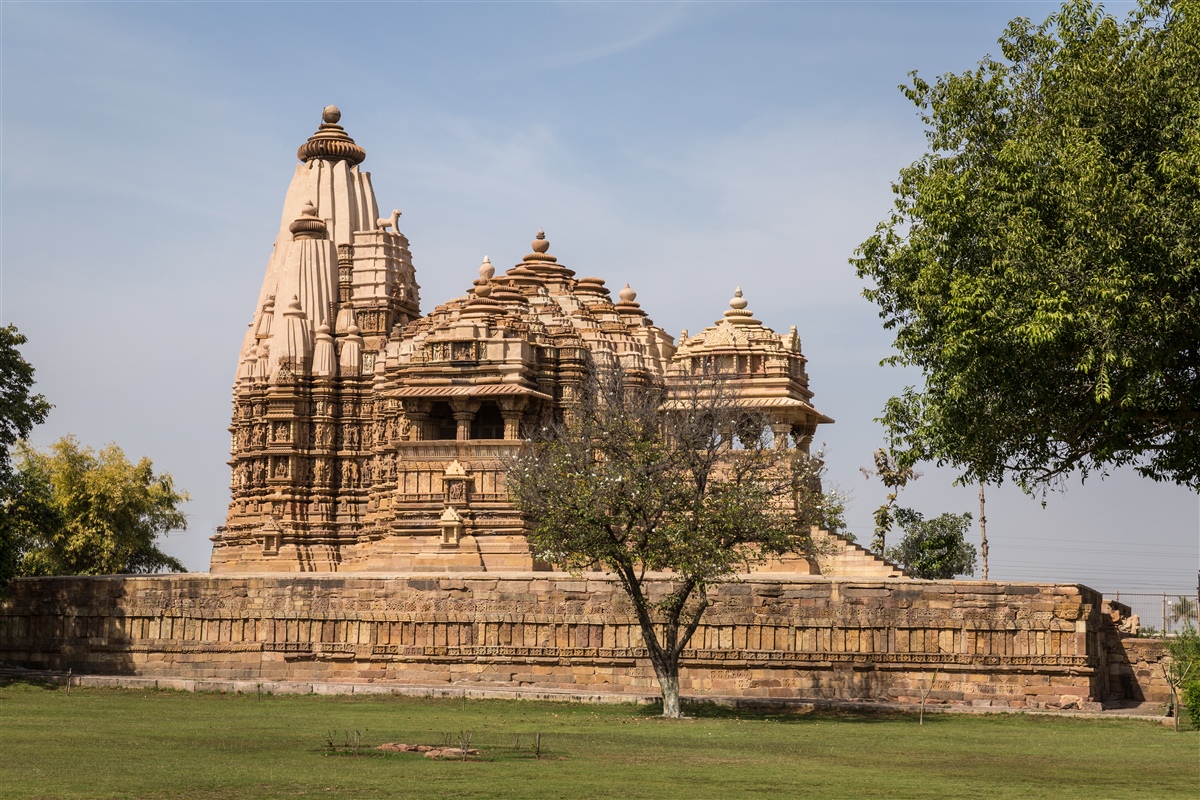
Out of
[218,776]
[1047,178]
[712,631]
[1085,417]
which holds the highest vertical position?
[1047,178]

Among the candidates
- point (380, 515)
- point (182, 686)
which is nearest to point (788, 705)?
point (182, 686)

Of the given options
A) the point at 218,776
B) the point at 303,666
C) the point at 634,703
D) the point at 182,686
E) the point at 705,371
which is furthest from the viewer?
the point at 705,371

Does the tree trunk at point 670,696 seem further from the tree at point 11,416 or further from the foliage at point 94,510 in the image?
the foliage at point 94,510

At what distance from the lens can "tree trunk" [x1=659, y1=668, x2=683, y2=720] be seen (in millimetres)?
29375

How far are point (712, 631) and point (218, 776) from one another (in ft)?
53.5

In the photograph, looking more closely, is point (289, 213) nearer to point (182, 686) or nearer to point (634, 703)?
point (182, 686)

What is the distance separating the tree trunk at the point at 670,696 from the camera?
29.4 m

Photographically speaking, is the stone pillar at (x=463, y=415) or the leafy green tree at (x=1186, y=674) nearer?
the leafy green tree at (x=1186, y=674)

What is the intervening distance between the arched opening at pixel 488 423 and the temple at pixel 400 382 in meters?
0.05

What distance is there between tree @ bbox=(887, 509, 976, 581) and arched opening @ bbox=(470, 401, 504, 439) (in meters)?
12.2

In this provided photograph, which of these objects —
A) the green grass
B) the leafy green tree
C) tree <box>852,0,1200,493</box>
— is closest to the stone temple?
the leafy green tree

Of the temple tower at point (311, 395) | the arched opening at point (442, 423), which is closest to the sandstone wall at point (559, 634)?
the arched opening at point (442, 423)

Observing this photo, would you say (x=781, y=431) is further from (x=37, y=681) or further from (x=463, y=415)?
(x=37, y=681)

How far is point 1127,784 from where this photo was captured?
20.6 m
